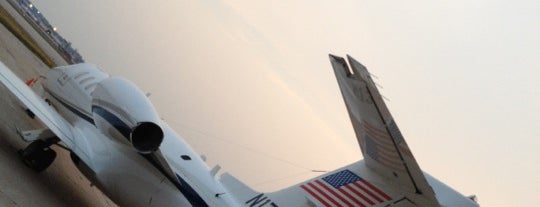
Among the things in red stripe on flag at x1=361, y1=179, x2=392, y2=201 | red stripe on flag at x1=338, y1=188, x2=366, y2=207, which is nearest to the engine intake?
red stripe on flag at x1=338, y1=188, x2=366, y2=207

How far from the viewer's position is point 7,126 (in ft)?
36.1

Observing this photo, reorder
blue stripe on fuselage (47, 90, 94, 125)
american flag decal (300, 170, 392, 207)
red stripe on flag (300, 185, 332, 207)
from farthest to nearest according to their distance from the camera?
blue stripe on fuselage (47, 90, 94, 125) < red stripe on flag (300, 185, 332, 207) < american flag decal (300, 170, 392, 207)

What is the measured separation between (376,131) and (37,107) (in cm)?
659

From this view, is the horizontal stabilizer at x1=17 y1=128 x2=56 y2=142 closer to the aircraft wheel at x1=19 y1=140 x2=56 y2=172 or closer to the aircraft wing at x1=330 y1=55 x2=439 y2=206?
the aircraft wheel at x1=19 y1=140 x2=56 y2=172

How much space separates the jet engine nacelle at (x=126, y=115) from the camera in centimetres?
747

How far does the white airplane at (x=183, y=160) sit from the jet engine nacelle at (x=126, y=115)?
14mm

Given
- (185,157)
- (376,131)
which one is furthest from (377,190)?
(185,157)

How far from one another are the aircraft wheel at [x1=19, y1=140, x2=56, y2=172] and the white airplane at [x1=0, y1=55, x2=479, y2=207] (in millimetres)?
17

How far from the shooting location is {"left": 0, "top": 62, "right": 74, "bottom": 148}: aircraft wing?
916 centimetres

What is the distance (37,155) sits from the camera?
960 centimetres

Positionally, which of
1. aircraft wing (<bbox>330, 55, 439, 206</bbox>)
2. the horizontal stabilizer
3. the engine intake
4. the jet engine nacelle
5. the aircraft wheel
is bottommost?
aircraft wing (<bbox>330, 55, 439, 206</bbox>)

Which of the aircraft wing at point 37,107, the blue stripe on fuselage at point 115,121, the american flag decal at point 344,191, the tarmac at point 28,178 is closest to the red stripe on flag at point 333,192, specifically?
the american flag decal at point 344,191

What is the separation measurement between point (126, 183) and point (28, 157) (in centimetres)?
240

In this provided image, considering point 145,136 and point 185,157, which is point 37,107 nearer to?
point 185,157
